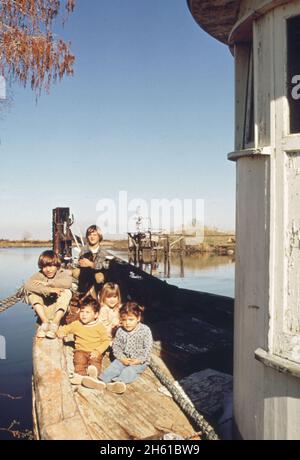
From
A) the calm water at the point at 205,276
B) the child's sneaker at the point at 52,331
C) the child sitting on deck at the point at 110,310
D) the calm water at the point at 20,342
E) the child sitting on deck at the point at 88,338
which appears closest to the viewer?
the child sitting on deck at the point at 88,338

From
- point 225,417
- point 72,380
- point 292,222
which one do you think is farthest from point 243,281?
point 72,380

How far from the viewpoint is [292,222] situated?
3.21 m

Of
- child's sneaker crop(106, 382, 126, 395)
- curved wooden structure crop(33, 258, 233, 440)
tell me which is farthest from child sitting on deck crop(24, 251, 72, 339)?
child's sneaker crop(106, 382, 126, 395)

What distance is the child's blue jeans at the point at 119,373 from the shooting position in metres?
4.84

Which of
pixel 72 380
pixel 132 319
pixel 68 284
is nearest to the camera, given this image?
pixel 72 380

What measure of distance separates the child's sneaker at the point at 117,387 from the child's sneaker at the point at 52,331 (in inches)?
52.2

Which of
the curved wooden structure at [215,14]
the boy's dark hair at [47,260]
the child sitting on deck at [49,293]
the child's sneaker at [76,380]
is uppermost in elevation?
the curved wooden structure at [215,14]

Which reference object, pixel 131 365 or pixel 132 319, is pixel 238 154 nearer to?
pixel 132 319

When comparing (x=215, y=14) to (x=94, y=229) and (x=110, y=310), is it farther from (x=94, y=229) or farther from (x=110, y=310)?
(x=110, y=310)

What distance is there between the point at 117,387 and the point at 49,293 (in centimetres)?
199

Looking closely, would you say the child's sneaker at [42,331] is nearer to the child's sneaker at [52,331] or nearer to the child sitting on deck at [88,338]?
the child's sneaker at [52,331]

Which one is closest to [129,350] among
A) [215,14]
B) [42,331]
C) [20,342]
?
[42,331]

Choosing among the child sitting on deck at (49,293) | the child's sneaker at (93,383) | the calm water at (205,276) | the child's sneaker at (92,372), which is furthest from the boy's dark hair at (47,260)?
the calm water at (205,276)
